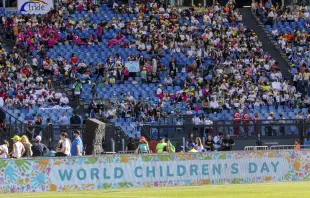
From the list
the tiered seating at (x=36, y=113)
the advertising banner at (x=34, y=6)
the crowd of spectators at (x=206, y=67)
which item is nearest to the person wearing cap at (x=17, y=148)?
the tiered seating at (x=36, y=113)

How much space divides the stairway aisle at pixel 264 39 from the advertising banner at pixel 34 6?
12835mm

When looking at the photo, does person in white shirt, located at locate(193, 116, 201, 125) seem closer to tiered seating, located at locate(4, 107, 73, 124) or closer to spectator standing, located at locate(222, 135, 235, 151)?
spectator standing, located at locate(222, 135, 235, 151)

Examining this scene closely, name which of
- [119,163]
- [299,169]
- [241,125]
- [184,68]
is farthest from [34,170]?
[184,68]

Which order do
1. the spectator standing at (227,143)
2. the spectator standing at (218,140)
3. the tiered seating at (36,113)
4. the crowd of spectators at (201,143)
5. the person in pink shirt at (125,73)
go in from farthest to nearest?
the person in pink shirt at (125,73), the tiered seating at (36,113), the spectator standing at (218,140), the spectator standing at (227,143), the crowd of spectators at (201,143)

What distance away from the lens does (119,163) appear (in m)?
27.4

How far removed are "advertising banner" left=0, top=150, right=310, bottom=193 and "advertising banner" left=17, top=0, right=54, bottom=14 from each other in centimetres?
2530

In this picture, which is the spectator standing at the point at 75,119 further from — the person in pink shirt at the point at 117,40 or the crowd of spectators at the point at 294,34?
the crowd of spectators at the point at 294,34

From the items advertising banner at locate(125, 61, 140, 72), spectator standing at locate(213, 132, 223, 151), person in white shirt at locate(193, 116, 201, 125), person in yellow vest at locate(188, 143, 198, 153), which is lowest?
person in yellow vest at locate(188, 143, 198, 153)

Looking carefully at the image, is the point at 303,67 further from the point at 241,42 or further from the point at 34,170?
the point at 34,170

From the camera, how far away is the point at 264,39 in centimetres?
5588

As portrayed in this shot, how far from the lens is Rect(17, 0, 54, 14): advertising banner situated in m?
51.6

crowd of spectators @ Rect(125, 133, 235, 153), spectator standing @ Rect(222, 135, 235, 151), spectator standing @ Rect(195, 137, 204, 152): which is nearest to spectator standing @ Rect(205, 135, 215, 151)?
crowd of spectators @ Rect(125, 133, 235, 153)

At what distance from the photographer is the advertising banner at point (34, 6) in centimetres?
5159

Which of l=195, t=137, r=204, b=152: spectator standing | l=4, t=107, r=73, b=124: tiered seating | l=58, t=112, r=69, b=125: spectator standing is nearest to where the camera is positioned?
l=195, t=137, r=204, b=152: spectator standing
